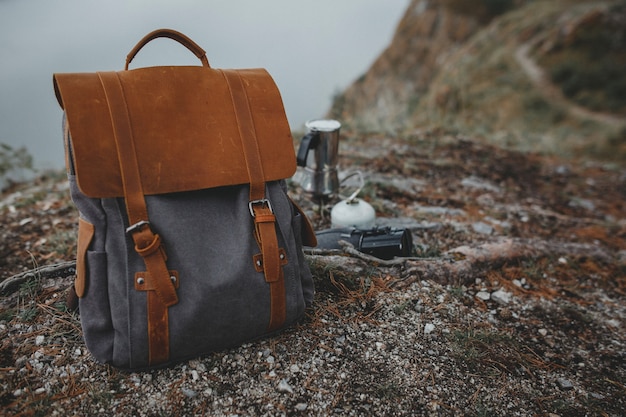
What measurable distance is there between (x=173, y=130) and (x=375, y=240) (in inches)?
47.8

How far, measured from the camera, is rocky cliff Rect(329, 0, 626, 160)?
20.4ft

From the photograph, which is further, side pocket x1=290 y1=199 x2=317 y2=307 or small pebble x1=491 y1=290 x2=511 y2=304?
small pebble x1=491 y1=290 x2=511 y2=304

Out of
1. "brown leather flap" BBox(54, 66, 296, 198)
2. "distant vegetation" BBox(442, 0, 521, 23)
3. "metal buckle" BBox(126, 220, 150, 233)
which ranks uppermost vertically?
"distant vegetation" BBox(442, 0, 521, 23)

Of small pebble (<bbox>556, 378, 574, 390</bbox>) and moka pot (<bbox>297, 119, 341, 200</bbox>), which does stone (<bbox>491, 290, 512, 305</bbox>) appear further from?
moka pot (<bbox>297, 119, 341, 200</bbox>)

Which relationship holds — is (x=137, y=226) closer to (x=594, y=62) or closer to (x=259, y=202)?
(x=259, y=202)

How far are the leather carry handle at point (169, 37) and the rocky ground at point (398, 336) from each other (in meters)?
1.08

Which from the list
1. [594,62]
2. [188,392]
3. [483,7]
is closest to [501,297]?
[188,392]

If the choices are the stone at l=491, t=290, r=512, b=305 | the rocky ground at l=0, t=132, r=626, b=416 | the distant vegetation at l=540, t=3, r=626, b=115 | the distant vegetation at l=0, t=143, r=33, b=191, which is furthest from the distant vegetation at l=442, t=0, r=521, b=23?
the stone at l=491, t=290, r=512, b=305

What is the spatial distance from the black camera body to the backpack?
66 cm

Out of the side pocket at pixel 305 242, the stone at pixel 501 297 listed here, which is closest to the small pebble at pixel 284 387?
the side pocket at pixel 305 242

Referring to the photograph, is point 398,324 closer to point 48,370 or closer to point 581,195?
point 48,370

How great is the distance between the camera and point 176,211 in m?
1.50

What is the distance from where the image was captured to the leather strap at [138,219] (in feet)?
4.61

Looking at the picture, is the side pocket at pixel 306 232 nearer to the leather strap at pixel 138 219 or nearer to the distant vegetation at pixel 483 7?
the leather strap at pixel 138 219
